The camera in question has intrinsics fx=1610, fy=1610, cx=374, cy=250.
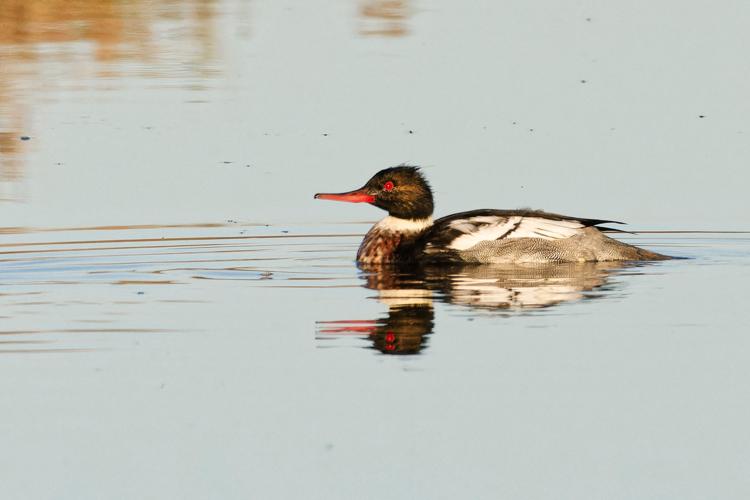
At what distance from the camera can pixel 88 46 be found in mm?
23875

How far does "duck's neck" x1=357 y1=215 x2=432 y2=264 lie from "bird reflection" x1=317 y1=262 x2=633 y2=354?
151 millimetres

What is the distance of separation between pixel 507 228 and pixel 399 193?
3.98 feet

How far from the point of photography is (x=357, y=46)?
918 inches

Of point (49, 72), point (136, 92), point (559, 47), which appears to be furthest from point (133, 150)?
point (559, 47)

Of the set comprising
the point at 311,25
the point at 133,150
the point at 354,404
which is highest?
the point at 311,25

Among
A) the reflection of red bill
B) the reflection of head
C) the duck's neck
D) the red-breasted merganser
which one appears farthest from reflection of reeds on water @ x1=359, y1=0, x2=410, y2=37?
the reflection of red bill

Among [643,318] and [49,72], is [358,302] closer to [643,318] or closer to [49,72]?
[643,318]

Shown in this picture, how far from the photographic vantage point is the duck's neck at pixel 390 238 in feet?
44.3

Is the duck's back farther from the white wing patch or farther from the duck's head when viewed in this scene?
the duck's head

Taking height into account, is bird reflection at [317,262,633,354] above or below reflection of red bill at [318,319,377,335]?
above

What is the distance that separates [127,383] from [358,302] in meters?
3.04

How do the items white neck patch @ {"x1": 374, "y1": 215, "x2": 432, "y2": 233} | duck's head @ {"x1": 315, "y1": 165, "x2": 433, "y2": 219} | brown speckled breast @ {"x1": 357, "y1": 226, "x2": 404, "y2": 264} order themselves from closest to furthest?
brown speckled breast @ {"x1": 357, "y1": 226, "x2": 404, "y2": 264}
white neck patch @ {"x1": 374, "y1": 215, "x2": 432, "y2": 233}
duck's head @ {"x1": 315, "y1": 165, "x2": 433, "y2": 219}

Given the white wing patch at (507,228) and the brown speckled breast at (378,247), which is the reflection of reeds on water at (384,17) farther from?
the white wing patch at (507,228)

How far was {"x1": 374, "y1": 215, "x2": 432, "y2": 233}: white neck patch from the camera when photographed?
1402 centimetres
